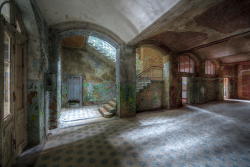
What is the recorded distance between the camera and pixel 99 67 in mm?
9500

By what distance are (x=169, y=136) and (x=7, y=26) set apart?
17.5ft

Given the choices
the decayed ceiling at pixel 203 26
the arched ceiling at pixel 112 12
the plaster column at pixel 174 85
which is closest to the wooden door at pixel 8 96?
the arched ceiling at pixel 112 12

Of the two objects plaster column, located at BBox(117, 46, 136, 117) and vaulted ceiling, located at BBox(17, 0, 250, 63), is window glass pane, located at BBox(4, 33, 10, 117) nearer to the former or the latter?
vaulted ceiling, located at BBox(17, 0, 250, 63)

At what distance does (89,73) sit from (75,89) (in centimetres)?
176

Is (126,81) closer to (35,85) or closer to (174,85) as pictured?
(35,85)

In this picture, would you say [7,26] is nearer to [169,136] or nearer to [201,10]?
[169,136]

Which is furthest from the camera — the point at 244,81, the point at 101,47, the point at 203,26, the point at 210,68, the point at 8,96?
the point at 244,81

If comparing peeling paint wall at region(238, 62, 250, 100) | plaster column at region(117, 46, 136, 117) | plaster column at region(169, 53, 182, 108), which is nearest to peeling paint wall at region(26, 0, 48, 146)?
plaster column at region(117, 46, 136, 117)

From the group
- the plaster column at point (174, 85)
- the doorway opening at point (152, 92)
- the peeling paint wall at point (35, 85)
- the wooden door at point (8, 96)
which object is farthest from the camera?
the plaster column at point (174, 85)

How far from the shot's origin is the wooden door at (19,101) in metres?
2.70

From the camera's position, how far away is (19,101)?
9.50ft

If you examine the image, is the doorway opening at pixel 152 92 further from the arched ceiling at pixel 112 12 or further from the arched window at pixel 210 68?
the arched window at pixel 210 68

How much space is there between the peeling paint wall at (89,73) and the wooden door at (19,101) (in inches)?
225

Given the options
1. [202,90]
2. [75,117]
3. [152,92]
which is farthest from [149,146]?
[202,90]
